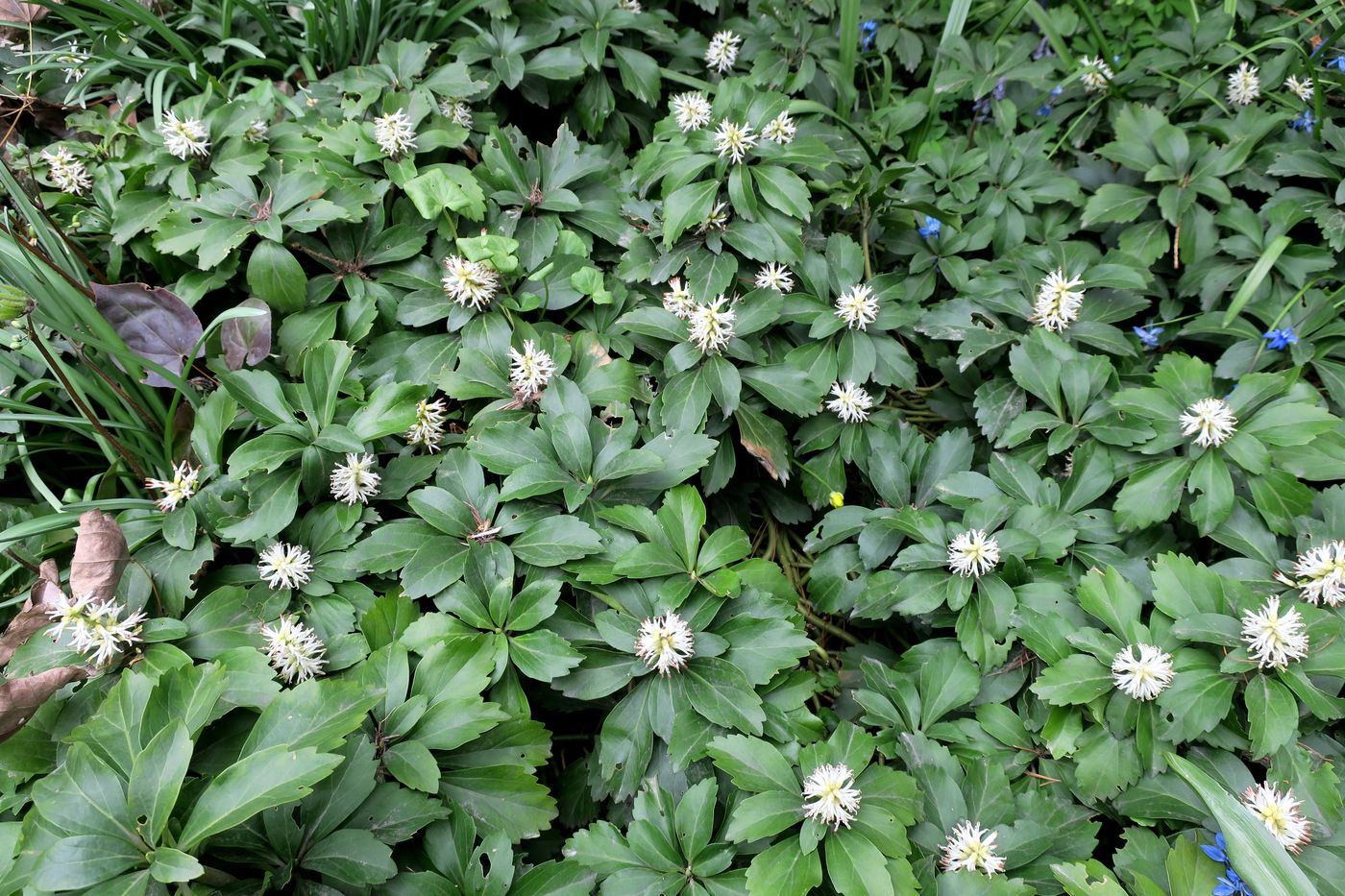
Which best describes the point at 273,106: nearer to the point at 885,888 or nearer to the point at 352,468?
the point at 352,468

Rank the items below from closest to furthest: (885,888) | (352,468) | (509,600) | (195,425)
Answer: (885,888) → (509,600) → (352,468) → (195,425)

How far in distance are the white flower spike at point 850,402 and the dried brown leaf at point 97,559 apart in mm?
1414

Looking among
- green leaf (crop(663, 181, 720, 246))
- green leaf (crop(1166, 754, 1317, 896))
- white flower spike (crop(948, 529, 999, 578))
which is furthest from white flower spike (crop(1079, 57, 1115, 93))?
green leaf (crop(1166, 754, 1317, 896))

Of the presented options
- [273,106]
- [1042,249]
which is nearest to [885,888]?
[1042,249]

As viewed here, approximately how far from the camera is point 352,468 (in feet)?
4.98

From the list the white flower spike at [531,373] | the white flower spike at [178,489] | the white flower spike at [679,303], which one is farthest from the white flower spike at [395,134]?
the white flower spike at [178,489]

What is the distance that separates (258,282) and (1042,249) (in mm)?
1817

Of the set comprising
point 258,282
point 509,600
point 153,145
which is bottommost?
point 509,600

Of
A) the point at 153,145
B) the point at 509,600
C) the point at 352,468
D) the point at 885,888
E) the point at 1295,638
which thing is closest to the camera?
the point at 885,888

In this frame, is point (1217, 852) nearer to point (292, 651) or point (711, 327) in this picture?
point (711, 327)

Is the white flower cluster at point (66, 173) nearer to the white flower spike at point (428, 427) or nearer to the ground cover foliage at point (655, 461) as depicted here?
→ the ground cover foliage at point (655, 461)

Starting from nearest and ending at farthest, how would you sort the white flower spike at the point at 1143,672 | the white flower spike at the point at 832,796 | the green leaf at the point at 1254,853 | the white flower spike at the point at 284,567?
the green leaf at the point at 1254,853 < the white flower spike at the point at 832,796 < the white flower spike at the point at 1143,672 < the white flower spike at the point at 284,567

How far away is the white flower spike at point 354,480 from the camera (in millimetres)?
1520

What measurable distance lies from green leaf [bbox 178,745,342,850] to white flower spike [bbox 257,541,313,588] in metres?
0.42
